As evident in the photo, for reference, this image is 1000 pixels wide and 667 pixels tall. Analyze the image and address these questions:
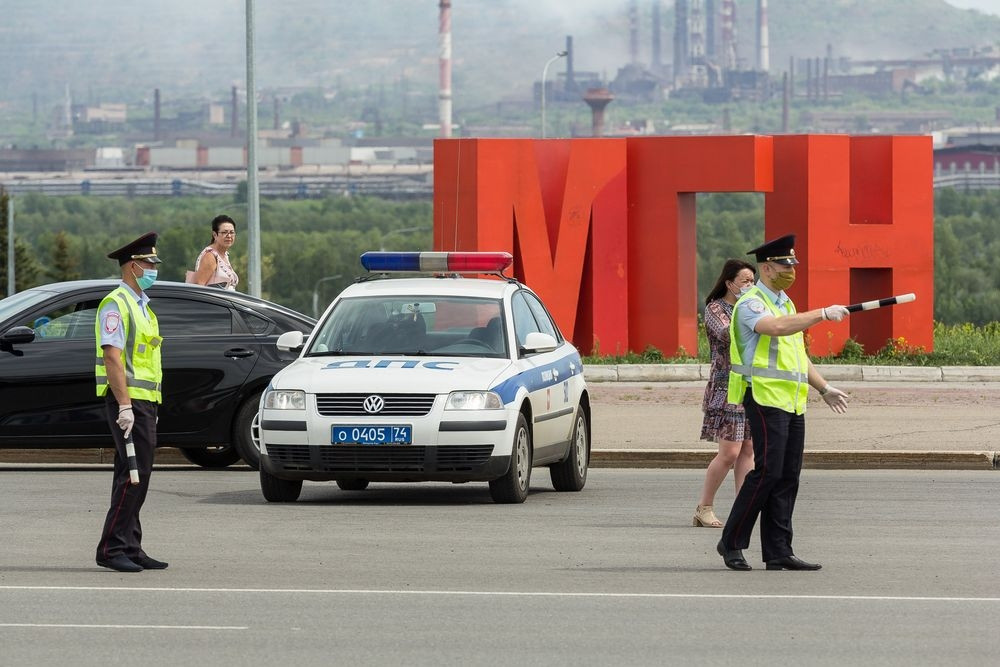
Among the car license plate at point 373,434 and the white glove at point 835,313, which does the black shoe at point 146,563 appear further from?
the white glove at point 835,313

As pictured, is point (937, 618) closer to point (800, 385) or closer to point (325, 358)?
point (800, 385)

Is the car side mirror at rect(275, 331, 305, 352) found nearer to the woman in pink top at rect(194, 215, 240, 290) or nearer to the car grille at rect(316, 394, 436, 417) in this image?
the car grille at rect(316, 394, 436, 417)

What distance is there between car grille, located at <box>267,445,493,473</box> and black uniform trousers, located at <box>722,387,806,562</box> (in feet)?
9.53

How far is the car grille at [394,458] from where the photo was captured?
12.3 m

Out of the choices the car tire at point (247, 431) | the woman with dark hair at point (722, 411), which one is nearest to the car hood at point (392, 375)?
the woman with dark hair at point (722, 411)

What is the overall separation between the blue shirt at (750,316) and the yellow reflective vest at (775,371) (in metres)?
0.01

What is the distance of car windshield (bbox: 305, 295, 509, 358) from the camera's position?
13250 millimetres

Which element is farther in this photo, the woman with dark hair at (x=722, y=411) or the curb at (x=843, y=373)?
the curb at (x=843, y=373)

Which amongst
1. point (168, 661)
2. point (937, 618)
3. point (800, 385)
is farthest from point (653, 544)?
point (168, 661)

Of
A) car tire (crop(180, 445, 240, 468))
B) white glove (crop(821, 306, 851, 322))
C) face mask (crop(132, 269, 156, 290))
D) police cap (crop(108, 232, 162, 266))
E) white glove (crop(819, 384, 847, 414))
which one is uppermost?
police cap (crop(108, 232, 162, 266))

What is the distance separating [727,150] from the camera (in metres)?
28.5

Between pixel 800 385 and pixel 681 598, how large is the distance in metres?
1.50

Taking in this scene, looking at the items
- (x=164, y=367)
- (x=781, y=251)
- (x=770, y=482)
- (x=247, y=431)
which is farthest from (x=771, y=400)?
(x=164, y=367)

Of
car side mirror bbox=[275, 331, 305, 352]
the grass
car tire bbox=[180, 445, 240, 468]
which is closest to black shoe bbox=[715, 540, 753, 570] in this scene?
car side mirror bbox=[275, 331, 305, 352]
